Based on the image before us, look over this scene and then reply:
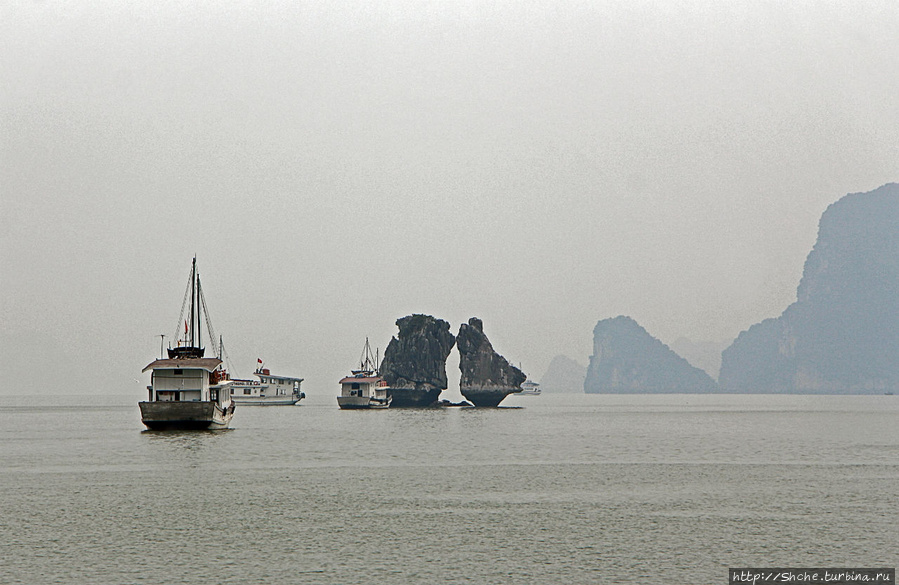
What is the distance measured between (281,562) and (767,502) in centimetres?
2607

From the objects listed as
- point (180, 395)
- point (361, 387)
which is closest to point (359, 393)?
point (361, 387)

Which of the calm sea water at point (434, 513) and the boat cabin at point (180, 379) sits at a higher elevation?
the boat cabin at point (180, 379)

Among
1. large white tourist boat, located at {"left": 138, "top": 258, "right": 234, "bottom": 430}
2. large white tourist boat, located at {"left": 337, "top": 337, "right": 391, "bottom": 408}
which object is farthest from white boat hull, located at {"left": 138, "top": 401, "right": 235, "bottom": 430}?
large white tourist boat, located at {"left": 337, "top": 337, "right": 391, "bottom": 408}

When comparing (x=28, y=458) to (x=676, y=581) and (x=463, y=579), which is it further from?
(x=676, y=581)

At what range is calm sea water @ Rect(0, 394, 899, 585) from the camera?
3109cm

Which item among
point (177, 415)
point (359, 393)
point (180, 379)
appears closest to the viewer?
point (180, 379)

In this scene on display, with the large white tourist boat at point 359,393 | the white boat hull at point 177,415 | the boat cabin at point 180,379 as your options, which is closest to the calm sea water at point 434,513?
the white boat hull at point 177,415

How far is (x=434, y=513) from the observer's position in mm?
42094

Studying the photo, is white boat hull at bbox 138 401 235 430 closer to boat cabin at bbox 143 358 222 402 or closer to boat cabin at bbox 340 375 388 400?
A: boat cabin at bbox 143 358 222 402

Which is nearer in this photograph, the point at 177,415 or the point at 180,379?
the point at 180,379

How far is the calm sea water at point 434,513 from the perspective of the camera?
31.1 m

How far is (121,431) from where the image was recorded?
111125mm

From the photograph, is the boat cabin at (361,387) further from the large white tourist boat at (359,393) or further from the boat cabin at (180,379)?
the boat cabin at (180,379)

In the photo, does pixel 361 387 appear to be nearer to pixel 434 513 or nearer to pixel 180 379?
pixel 180 379
